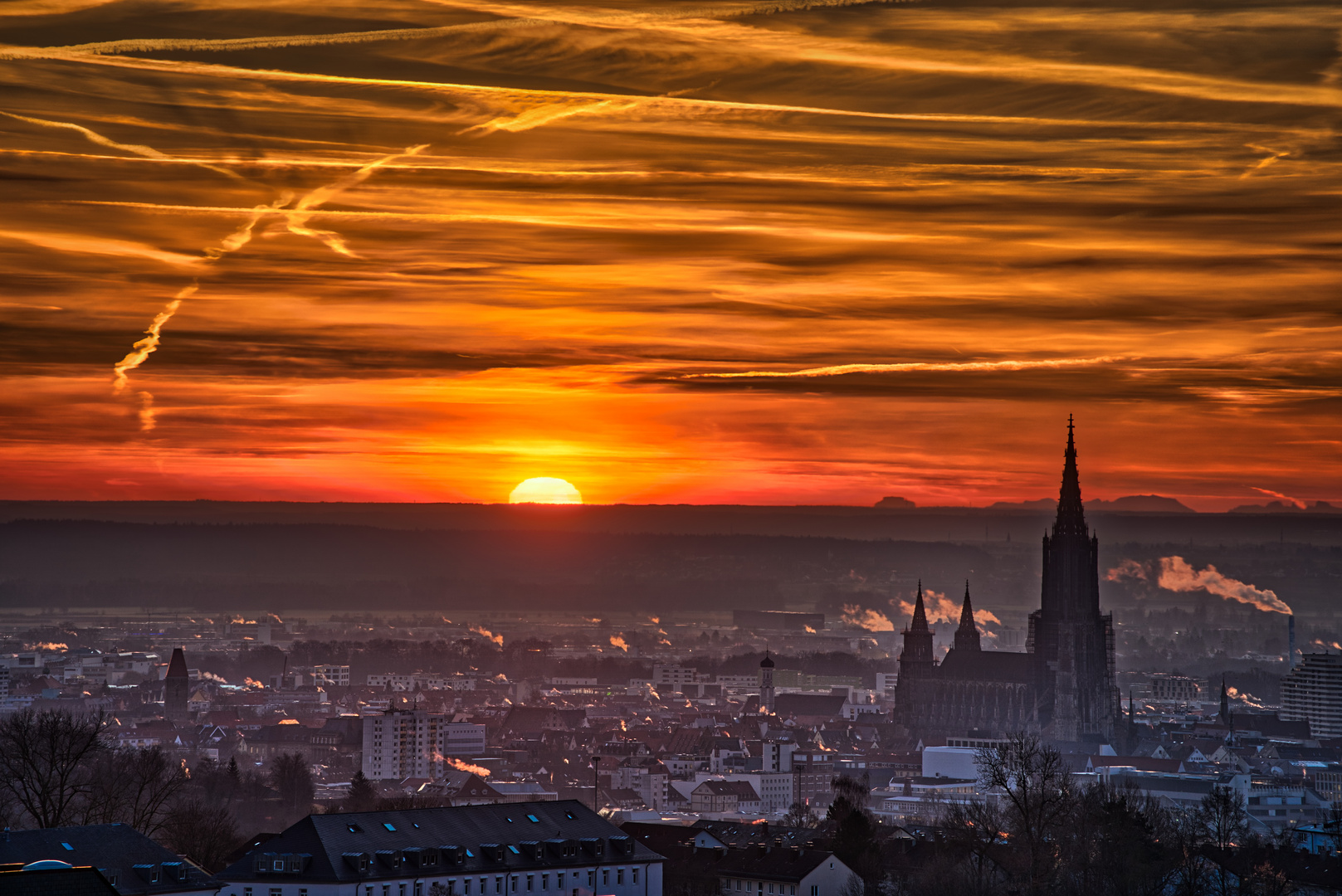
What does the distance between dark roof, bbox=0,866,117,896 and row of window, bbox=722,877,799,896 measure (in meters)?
38.5

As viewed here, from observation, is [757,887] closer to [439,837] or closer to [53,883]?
[439,837]

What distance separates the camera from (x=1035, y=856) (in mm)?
75938

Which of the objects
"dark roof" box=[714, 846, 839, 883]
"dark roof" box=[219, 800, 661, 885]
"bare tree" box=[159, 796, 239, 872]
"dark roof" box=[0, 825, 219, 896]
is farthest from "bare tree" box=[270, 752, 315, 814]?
"dark roof" box=[0, 825, 219, 896]

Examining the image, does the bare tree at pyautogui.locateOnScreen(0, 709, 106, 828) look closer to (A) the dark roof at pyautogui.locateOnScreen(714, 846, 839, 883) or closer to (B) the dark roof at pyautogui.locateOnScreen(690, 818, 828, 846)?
(A) the dark roof at pyautogui.locateOnScreen(714, 846, 839, 883)

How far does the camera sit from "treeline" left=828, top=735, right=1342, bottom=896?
7500cm

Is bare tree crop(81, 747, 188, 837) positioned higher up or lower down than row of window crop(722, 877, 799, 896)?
higher up

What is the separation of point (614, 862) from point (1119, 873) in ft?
59.9

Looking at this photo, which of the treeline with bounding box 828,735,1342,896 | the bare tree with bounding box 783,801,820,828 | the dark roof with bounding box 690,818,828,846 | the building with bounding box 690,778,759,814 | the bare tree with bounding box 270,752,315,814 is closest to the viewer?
the treeline with bounding box 828,735,1342,896

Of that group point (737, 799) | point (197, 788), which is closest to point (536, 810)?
point (197, 788)

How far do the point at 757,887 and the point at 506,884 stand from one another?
48.3 feet

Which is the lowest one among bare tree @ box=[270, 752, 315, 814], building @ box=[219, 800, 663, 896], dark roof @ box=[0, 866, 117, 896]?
bare tree @ box=[270, 752, 315, 814]

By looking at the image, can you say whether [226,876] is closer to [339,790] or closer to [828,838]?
[828,838]

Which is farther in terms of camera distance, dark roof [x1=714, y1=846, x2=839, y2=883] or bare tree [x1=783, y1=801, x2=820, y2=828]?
bare tree [x1=783, y1=801, x2=820, y2=828]

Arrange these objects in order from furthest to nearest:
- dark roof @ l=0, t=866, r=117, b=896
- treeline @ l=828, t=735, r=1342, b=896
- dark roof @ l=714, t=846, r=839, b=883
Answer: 1. dark roof @ l=714, t=846, r=839, b=883
2. treeline @ l=828, t=735, r=1342, b=896
3. dark roof @ l=0, t=866, r=117, b=896
